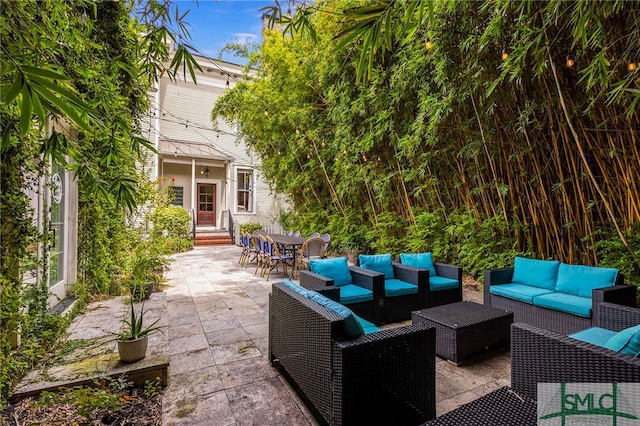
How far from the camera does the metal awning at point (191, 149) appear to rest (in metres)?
10.7

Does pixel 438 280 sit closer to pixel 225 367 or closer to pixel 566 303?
pixel 566 303

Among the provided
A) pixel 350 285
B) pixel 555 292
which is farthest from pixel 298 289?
pixel 555 292

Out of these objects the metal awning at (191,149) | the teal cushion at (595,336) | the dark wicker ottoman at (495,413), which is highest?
the metal awning at (191,149)

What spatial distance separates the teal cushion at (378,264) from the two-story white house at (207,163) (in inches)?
312

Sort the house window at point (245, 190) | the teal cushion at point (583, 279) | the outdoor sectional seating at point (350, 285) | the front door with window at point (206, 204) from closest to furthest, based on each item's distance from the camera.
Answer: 1. the teal cushion at point (583, 279)
2. the outdoor sectional seating at point (350, 285)
3. the front door with window at point (206, 204)
4. the house window at point (245, 190)

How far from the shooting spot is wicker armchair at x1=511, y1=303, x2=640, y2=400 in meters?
1.35

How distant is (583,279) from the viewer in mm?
3049

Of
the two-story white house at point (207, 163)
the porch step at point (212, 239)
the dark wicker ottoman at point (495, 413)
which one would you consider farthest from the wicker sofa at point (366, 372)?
the porch step at point (212, 239)

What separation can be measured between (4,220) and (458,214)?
5440 mm

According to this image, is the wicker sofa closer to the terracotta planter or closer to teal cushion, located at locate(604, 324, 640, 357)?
teal cushion, located at locate(604, 324, 640, 357)

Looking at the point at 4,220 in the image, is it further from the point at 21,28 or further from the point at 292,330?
the point at 292,330

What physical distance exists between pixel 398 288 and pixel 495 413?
218cm

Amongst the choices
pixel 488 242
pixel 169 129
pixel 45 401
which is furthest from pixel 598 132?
pixel 169 129

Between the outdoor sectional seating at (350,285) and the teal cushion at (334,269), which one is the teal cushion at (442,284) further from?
the teal cushion at (334,269)
